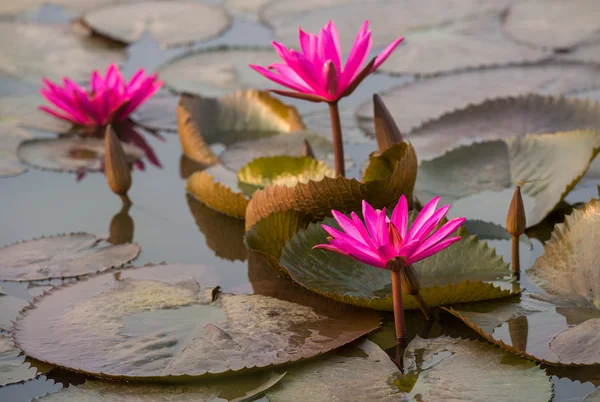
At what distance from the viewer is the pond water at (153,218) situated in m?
1.59

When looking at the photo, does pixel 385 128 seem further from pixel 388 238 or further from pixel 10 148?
pixel 10 148

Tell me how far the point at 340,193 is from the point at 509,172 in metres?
0.61

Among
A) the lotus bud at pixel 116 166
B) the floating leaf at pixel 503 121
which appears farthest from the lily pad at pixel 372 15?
the lotus bud at pixel 116 166

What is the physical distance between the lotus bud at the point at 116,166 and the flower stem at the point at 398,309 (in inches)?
41.9

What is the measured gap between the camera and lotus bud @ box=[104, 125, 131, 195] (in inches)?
90.0

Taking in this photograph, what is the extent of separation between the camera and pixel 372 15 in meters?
3.73

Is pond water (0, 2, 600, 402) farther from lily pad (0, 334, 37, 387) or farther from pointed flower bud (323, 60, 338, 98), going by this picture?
pointed flower bud (323, 60, 338, 98)

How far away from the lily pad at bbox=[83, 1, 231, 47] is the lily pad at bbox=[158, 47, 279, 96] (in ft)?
0.95

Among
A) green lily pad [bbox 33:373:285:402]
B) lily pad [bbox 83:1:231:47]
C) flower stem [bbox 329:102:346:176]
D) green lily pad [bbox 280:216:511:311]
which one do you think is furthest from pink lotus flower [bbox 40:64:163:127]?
green lily pad [bbox 33:373:285:402]

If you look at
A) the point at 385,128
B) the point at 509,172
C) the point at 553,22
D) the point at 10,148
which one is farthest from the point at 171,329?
the point at 553,22

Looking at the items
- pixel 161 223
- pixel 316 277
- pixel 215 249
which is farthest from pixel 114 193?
pixel 316 277

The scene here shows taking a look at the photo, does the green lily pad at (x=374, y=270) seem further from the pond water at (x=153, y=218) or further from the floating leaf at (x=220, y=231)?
the floating leaf at (x=220, y=231)

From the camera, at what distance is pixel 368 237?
1432 millimetres

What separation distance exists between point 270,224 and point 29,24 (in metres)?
2.48
